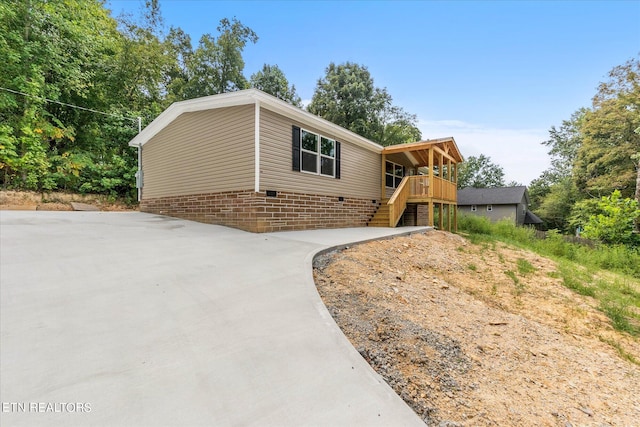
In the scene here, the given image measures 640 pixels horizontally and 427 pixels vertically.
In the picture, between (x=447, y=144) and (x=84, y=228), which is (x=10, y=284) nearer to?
(x=84, y=228)

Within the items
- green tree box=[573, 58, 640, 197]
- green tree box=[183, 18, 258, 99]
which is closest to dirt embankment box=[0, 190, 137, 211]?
green tree box=[183, 18, 258, 99]

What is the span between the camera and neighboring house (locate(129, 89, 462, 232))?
652 centimetres

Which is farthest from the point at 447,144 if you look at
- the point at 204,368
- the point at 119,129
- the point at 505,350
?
the point at 119,129

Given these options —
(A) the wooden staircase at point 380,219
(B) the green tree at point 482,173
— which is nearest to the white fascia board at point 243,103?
(A) the wooden staircase at point 380,219

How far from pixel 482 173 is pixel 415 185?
36.0 meters

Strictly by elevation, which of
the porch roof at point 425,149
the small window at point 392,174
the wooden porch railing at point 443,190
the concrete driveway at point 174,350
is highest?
the porch roof at point 425,149

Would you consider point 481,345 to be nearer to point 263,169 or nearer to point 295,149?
point 263,169

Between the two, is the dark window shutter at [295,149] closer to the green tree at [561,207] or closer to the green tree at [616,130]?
the green tree at [616,130]

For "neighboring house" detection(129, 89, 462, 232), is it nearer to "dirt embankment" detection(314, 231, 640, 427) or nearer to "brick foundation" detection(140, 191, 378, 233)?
"brick foundation" detection(140, 191, 378, 233)

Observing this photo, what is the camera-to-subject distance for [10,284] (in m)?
2.71

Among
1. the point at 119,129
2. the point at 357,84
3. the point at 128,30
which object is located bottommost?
the point at 119,129

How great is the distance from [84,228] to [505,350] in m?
7.35

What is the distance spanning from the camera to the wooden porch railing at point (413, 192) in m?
9.64

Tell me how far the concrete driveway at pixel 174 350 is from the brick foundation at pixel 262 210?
A: 9.73ft
